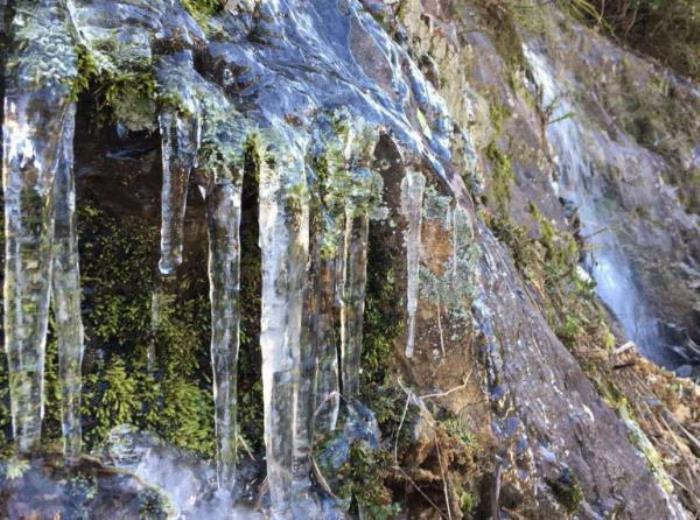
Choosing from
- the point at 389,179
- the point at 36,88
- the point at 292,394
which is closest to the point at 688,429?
the point at 389,179

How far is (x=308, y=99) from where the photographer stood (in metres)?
2.10

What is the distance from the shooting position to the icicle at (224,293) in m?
1.76

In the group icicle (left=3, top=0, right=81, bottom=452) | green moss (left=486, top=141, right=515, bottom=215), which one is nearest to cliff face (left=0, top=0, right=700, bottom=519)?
icicle (left=3, top=0, right=81, bottom=452)

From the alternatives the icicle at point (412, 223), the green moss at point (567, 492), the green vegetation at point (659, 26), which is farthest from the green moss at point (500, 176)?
the green vegetation at point (659, 26)

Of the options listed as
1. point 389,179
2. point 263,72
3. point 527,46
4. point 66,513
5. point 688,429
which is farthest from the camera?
point 527,46

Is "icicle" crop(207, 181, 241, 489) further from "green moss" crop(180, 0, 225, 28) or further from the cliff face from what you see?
"green moss" crop(180, 0, 225, 28)

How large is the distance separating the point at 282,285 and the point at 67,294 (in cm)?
57

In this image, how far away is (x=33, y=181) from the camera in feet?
4.69

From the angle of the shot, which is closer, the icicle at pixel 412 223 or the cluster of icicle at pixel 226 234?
the cluster of icicle at pixel 226 234

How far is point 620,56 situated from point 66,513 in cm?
924

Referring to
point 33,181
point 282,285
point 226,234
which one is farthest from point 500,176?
point 33,181

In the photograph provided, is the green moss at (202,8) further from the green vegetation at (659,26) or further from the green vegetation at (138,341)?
the green vegetation at (659,26)

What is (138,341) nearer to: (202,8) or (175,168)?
(175,168)

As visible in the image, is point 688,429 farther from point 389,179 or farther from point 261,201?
point 261,201
